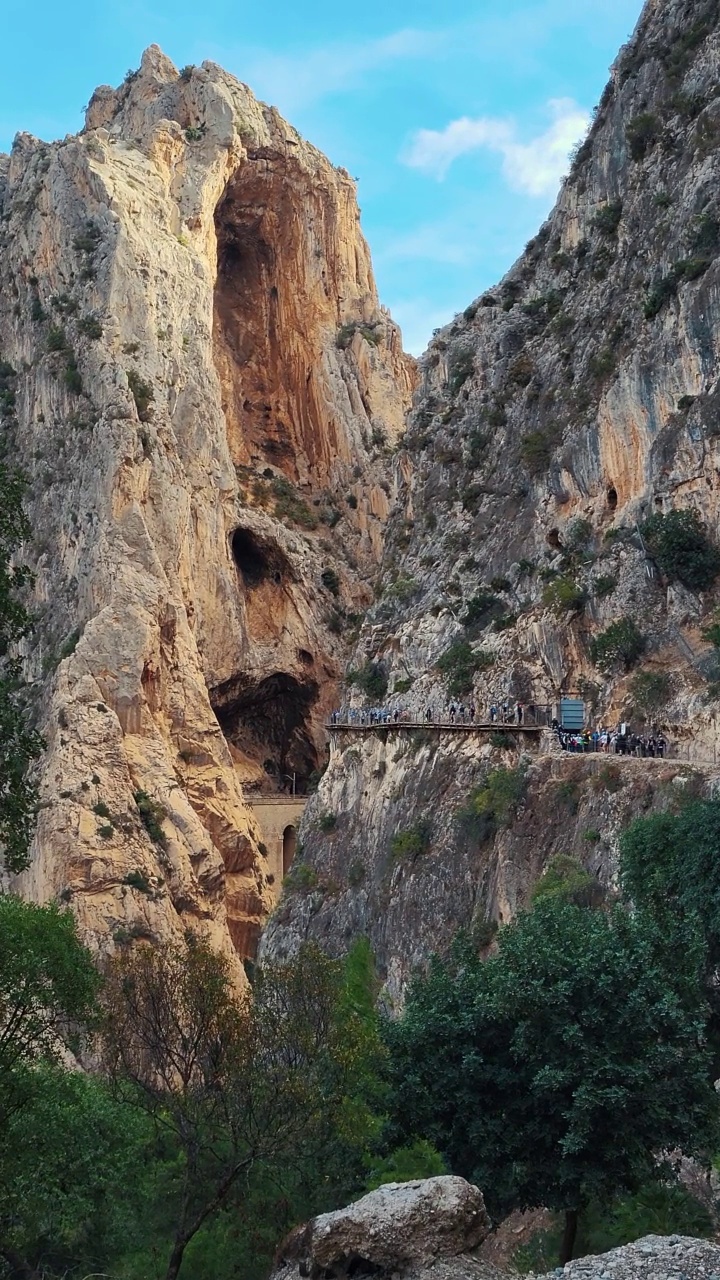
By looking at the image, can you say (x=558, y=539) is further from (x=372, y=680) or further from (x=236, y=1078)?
(x=236, y=1078)

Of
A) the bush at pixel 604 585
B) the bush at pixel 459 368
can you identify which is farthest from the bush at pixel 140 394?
the bush at pixel 604 585

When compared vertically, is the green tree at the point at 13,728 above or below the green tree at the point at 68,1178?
above

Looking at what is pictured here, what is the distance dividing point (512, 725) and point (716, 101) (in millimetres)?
21309

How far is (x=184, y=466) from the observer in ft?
184

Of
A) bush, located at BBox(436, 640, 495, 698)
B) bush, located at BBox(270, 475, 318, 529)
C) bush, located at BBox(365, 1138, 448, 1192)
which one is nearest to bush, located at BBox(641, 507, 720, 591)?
bush, located at BBox(436, 640, 495, 698)

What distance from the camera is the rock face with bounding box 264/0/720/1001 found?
31.0 metres

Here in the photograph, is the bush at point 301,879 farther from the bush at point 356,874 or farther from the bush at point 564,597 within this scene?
the bush at point 564,597

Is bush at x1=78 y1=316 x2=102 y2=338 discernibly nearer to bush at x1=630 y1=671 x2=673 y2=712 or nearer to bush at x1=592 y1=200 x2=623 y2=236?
bush at x1=592 y1=200 x2=623 y2=236

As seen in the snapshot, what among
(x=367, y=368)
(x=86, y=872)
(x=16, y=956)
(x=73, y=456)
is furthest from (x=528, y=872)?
(x=367, y=368)

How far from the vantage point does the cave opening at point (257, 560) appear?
60781 mm

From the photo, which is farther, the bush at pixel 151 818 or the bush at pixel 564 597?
the bush at pixel 151 818

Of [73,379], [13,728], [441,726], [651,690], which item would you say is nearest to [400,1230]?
[13,728]

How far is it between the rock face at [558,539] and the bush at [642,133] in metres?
0.07

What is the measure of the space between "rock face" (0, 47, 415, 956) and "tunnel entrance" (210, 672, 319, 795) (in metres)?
0.12
